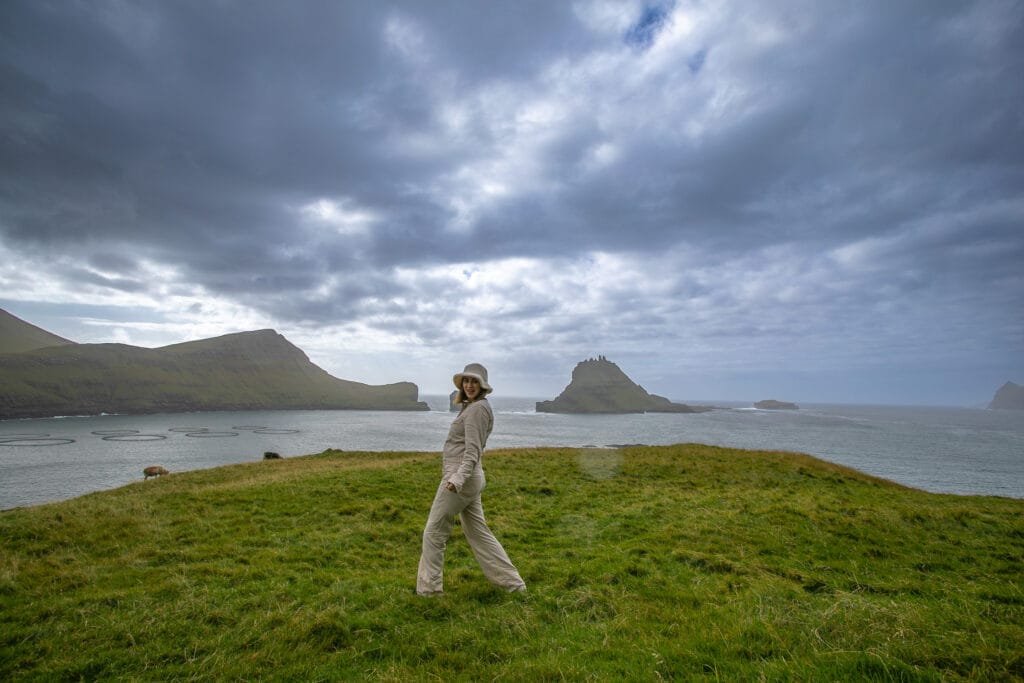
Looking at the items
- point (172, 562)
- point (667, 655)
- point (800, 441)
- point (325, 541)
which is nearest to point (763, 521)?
point (667, 655)

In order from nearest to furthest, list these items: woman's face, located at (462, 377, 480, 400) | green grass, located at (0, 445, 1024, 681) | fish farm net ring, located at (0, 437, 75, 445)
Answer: green grass, located at (0, 445, 1024, 681) → woman's face, located at (462, 377, 480, 400) → fish farm net ring, located at (0, 437, 75, 445)

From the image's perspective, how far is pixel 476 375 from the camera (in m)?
7.46

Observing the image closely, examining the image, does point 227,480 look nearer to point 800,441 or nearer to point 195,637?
point 195,637

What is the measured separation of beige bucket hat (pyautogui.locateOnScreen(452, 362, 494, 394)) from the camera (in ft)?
24.3

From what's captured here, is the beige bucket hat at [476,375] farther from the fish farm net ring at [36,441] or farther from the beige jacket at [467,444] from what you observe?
the fish farm net ring at [36,441]

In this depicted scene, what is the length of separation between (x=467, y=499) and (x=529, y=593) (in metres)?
1.98

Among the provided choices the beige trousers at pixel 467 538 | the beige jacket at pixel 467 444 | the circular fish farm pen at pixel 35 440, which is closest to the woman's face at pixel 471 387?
the beige jacket at pixel 467 444

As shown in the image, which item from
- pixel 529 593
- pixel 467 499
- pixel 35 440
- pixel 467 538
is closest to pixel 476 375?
pixel 467 499

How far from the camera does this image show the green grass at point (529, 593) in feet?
16.1

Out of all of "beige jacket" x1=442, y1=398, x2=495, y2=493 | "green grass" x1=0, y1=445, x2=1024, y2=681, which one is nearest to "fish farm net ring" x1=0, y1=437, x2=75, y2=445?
"green grass" x1=0, y1=445, x2=1024, y2=681

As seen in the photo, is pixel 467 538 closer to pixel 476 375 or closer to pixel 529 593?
pixel 529 593

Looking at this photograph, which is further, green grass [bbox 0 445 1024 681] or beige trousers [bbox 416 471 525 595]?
beige trousers [bbox 416 471 525 595]

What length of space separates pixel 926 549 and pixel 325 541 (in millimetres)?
14654

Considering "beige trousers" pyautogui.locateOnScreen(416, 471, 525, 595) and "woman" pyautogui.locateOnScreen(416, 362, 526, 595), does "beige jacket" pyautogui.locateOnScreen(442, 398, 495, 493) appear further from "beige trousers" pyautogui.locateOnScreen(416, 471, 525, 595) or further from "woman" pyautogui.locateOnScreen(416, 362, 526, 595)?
"beige trousers" pyautogui.locateOnScreen(416, 471, 525, 595)
